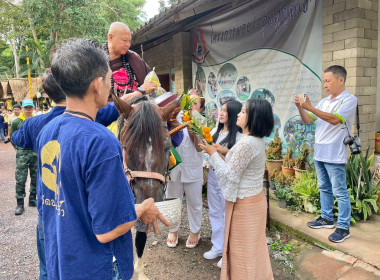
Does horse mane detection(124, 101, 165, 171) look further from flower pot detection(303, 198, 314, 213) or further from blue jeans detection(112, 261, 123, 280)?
flower pot detection(303, 198, 314, 213)

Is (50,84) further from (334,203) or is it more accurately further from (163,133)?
(334,203)

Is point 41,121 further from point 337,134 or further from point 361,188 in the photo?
point 361,188

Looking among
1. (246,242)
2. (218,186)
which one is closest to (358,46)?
(218,186)

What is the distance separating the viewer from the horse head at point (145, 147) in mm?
1921

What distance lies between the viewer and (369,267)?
291cm

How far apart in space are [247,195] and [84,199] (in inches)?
64.1

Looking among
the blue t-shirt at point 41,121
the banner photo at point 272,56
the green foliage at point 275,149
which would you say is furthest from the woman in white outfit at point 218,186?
the green foliage at point 275,149

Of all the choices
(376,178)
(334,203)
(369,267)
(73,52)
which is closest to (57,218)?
(73,52)

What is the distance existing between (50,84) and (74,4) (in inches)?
515

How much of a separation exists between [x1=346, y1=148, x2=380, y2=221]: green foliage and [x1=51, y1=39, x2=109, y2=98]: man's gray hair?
152 inches

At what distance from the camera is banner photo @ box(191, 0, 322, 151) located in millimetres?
4898

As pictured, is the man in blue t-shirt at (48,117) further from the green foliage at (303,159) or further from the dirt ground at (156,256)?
the green foliage at (303,159)

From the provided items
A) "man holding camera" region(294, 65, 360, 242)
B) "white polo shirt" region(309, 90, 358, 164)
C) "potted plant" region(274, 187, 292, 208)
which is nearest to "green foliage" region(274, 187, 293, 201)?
"potted plant" region(274, 187, 292, 208)

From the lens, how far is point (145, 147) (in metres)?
2.03
